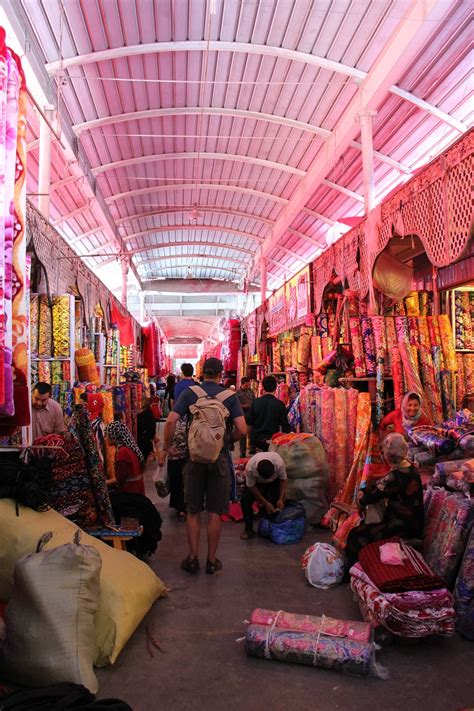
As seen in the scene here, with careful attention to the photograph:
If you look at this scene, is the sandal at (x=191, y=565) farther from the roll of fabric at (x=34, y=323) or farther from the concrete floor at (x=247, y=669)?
the roll of fabric at (x=34, y=323)

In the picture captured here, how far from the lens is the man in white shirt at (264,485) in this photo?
470 centimetres

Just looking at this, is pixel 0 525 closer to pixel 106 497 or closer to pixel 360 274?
pixel 106 497

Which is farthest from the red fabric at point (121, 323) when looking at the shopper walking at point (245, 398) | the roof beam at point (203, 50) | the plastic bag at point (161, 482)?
the plastic bag at point (161, 482)

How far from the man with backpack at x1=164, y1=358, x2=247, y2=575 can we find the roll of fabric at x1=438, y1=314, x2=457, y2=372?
196 centimetres

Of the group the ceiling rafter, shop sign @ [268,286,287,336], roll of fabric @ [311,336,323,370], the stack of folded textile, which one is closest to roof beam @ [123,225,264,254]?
shop sign @ [268,286,287,336]

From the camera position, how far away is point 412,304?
5.36 meters

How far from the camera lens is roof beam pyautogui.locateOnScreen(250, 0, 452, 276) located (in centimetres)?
484

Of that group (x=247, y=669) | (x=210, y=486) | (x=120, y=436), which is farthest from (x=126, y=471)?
(x=247, y=669)

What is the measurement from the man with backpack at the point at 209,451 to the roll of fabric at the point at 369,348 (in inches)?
60.9

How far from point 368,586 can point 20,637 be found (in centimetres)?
178

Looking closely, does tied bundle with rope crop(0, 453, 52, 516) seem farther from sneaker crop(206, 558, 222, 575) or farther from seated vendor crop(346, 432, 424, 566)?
seated vendor crop(346, 432, 424, 566)

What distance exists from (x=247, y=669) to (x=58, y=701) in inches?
38.4

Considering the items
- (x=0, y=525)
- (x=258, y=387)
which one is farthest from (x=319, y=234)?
(x=0, y=525)

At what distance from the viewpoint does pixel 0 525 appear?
277cm
